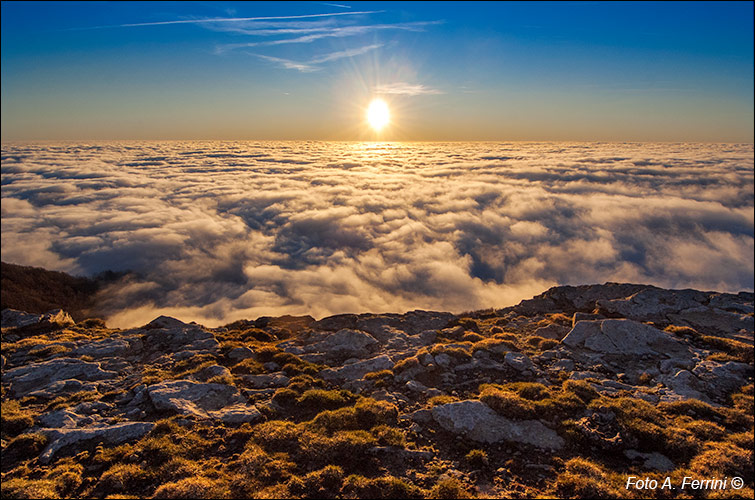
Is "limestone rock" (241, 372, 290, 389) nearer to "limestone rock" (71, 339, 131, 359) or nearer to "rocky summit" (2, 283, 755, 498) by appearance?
"rocky summit" (2, 283, 755, 498)

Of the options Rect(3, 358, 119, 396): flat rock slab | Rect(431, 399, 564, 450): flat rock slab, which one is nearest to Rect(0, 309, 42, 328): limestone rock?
Rect(3, 358, 119, 396): flat rock slab

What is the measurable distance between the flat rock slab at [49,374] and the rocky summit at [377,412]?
0.13m

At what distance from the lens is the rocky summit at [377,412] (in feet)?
38.8

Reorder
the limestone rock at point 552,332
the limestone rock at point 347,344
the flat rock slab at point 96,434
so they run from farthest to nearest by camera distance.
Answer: the limestone rock at point 552,332 < the limestone rock at point 347,344 < the flat rock slab at point 96,434

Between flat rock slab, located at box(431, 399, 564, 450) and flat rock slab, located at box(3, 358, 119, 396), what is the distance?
2186 centimetres

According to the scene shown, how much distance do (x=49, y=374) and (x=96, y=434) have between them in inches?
466

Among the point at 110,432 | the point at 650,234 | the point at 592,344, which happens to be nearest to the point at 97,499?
the point at 110,432

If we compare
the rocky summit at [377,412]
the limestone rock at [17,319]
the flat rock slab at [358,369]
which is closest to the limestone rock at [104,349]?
the rocky summit at [377,412]

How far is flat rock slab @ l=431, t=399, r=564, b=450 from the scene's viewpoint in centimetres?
1418

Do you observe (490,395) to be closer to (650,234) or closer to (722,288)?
(722,288)

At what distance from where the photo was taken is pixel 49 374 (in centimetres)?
2169

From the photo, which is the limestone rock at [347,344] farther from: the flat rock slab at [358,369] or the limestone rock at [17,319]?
the limestone rock at [17,319]

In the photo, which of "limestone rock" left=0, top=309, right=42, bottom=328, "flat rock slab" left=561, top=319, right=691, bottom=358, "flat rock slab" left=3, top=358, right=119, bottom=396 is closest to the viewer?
"flat rock slab" left=3, top=358, right=119, bottom=396

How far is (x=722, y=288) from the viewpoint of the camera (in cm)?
13288
